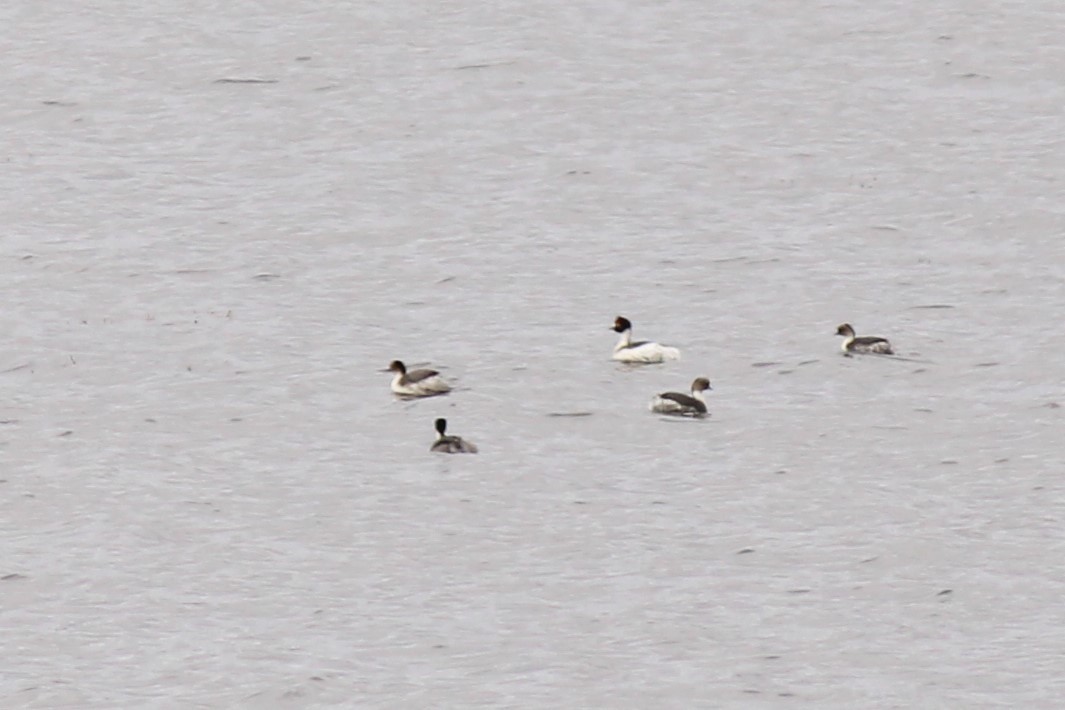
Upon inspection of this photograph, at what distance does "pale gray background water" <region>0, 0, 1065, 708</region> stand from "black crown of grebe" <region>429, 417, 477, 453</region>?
31cm

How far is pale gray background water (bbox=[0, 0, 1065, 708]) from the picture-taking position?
22.0 meters

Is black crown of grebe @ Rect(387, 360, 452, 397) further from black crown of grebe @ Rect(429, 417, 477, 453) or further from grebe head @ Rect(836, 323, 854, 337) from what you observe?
grebe head @ Rect(836, 323, 854, 337)

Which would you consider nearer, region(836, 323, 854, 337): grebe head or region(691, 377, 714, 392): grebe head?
region(691, 377, 714, 392): grebe head

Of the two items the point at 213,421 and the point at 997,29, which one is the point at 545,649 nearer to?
the point at 213,421

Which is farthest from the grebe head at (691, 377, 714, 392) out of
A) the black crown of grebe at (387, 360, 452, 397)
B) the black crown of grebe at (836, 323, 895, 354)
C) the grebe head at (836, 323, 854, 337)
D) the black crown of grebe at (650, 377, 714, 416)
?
the grebe head at (836, 323, 854, 337)

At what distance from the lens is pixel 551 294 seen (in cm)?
3738

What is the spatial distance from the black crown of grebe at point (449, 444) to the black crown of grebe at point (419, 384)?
2.42 meters

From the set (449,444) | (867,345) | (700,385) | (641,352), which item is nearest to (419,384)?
(449,444)

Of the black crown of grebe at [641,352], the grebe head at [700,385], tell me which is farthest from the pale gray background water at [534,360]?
the grebe head at [700,385]

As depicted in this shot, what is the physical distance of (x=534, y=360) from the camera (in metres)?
33.3

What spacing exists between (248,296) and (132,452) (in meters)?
9.04

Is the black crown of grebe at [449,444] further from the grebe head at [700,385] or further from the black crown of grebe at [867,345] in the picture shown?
the black crown of grebe at [867,345]

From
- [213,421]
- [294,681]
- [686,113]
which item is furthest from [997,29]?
[294,681]

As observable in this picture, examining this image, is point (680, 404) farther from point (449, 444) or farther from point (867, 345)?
point (867, 345)
